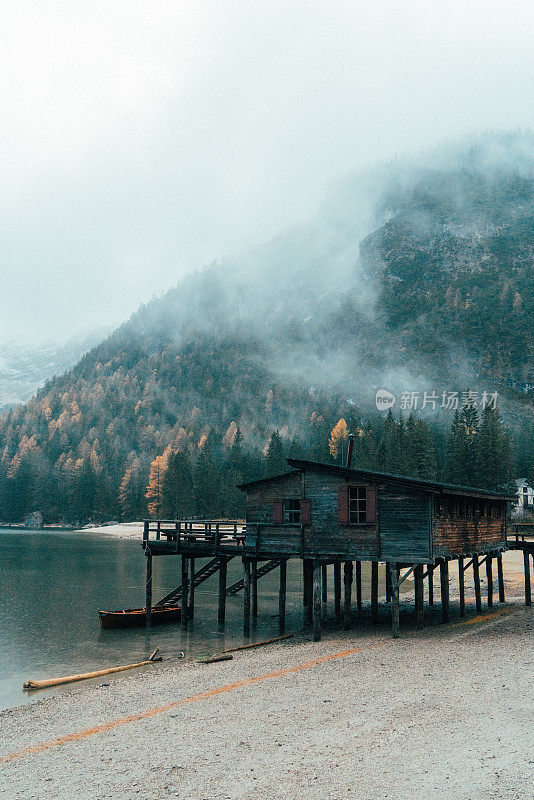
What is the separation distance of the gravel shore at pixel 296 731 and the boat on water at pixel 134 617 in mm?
10196

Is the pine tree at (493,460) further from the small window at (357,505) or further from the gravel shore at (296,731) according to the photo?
the gravel shore at (296,731)

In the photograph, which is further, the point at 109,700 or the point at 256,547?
the point at 256,547

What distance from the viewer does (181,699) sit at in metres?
18.0

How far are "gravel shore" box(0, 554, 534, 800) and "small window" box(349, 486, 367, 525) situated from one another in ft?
20.6

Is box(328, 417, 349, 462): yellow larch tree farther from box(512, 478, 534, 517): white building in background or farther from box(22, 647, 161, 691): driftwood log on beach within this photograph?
box(22, 647, 161, 691): driftwood log on beach

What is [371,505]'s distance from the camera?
27.2 meters

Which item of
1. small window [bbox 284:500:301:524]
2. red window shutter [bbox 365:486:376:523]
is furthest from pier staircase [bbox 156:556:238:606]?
red window shutter [bbox 365:486:376:523]

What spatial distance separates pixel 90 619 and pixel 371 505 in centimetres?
2005

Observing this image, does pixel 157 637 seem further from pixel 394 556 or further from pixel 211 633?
pixel 394 556

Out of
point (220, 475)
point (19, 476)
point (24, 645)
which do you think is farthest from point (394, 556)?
point (19, 476)

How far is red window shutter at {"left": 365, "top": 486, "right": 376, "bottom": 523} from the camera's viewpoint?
27172mm

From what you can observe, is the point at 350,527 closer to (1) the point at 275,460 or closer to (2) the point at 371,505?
(2) the point at 371,505

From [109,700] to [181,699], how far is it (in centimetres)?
268

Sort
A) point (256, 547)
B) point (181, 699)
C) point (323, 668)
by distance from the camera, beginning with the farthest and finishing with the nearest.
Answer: point (256, 547) → point (323, 668) → point (181, 699)
